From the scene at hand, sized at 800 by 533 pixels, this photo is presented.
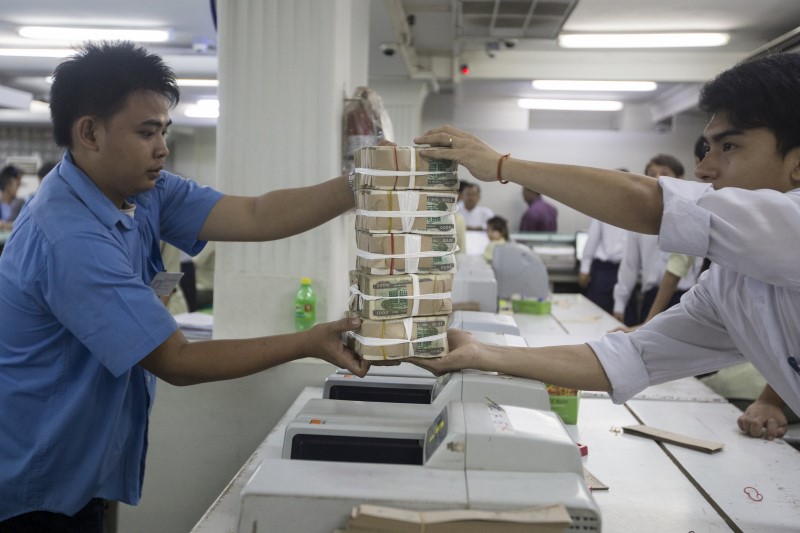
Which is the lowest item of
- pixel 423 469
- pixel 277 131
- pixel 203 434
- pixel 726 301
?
pixel 203 434

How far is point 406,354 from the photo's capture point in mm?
1551

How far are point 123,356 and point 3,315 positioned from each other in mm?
341

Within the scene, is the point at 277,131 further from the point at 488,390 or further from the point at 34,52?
the point at 34,52

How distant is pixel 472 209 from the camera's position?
9.55 m

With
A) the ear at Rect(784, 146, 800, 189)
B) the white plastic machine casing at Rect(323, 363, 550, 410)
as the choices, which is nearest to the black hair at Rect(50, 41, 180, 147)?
the white plastic machine casing at Rect(323, 363, 550, 410)

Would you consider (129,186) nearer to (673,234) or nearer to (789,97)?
(673,234)

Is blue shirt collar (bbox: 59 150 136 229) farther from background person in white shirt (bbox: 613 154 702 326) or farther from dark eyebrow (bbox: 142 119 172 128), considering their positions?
background person in white shirt (bbox: 613 154 702 326)

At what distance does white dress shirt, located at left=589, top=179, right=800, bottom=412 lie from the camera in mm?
1266

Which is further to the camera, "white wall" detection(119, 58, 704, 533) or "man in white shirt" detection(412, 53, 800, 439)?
"white wall" detection(119, 58, 704, 533)

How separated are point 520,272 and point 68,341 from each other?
391cm

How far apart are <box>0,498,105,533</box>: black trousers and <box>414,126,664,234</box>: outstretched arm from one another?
4.09 feet

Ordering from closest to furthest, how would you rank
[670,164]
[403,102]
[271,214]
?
1. [271,214]
2. [670,164]
3. [403,102]

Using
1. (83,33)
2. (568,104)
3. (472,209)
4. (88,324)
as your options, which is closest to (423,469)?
(88,324)

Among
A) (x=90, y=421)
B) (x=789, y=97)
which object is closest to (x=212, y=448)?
(x=90, y=421)
